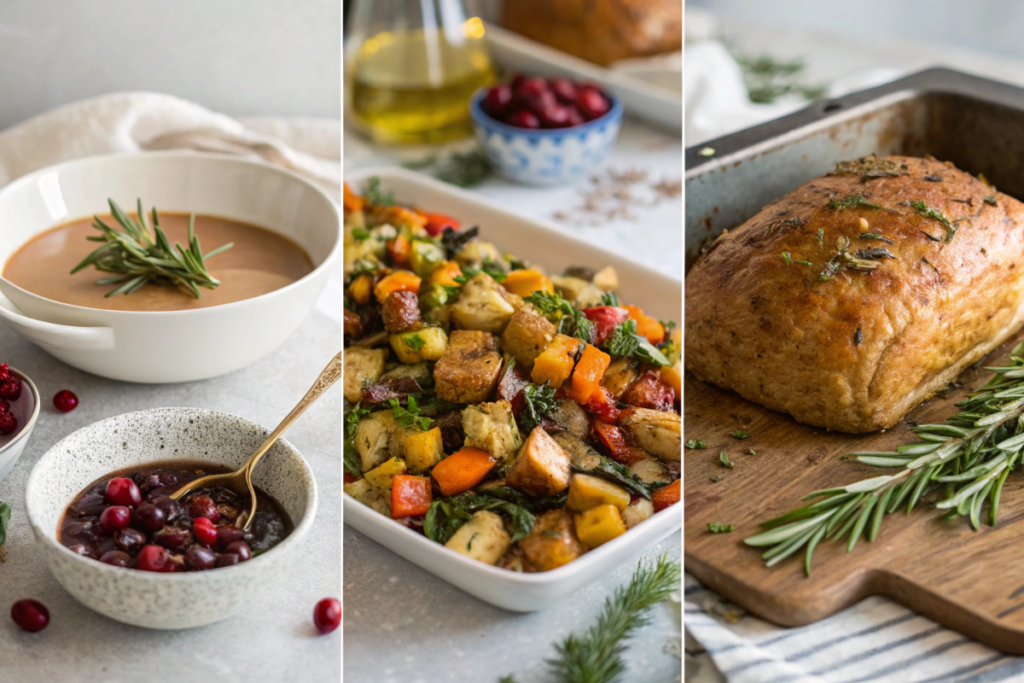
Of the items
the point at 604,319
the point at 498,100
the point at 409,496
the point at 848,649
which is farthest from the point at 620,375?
the point at 498,100

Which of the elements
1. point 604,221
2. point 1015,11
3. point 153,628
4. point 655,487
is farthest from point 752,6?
point 153,628

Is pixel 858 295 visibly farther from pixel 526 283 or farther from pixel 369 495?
pixel 369 495

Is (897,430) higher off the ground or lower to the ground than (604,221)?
higher

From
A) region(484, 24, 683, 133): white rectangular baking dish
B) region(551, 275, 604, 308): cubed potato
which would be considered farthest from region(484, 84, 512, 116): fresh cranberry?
region(551, 275, 604, 308): cubed potato

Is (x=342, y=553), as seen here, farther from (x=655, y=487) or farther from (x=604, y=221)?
(x=604, y=221)

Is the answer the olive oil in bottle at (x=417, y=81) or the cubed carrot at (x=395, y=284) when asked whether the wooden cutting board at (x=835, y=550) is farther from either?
the olive oil in bottle at (x=417, y=81)
